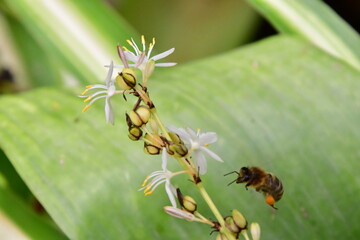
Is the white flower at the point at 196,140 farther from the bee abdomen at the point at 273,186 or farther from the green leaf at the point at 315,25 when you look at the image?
the green leaf at the point at 315,25

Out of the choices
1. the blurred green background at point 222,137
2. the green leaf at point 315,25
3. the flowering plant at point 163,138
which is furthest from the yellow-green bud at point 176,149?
the green leaf at point 315,25

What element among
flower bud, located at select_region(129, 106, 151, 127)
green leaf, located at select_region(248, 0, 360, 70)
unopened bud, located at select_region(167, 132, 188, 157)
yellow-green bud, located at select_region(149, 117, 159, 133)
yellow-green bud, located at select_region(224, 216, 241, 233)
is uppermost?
flower bud, located at select_region(129, 106, 151, 127)

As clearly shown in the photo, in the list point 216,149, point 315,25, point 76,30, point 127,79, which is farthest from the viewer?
point 76,30

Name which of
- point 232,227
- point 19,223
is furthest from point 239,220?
point 19,223

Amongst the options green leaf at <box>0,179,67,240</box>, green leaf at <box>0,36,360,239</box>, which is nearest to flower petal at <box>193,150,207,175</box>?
green leaf at <box>0,36,360,239</box>

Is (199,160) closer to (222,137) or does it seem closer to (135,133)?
(135,133)

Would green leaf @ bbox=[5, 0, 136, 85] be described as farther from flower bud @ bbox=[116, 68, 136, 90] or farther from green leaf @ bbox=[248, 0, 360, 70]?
flower bud @ bbox=[116, 68, 136, 90]
